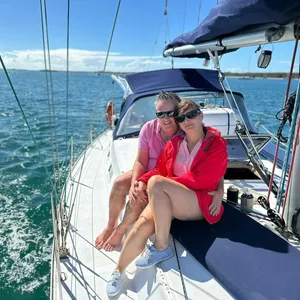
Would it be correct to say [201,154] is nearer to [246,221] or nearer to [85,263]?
Result: [246,221]

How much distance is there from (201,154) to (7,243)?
299 cm

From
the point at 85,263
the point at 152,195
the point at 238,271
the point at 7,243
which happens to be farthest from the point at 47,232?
the point at 238,271

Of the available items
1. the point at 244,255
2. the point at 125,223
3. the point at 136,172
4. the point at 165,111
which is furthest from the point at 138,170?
the point at 244,255

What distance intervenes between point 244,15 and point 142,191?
146cm

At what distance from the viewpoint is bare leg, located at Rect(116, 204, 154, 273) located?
7.67ft

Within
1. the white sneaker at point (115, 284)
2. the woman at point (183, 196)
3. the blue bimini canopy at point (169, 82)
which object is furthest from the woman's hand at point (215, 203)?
the blue bimini canopy at point (169, 82)

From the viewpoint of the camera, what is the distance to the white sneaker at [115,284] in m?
2.32

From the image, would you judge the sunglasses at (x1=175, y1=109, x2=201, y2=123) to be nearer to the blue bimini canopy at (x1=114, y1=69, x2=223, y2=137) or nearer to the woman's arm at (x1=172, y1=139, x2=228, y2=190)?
the woman's arm at (x1=172, y1=139, x2=228, y2=190)

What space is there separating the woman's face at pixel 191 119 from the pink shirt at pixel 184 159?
0.42 ft

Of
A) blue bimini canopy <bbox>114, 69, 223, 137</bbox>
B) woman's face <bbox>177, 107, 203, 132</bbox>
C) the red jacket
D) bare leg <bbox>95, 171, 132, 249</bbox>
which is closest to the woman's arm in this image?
the red jacket

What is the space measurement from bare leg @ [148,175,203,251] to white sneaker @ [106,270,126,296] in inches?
13.6

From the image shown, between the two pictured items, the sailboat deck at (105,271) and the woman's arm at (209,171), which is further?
the woman's arm at (209,171)

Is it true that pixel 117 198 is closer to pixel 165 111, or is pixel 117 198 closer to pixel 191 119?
pixel 165 111

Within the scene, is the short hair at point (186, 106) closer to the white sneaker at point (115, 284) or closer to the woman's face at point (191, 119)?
the woman's face at point (191, 119)
